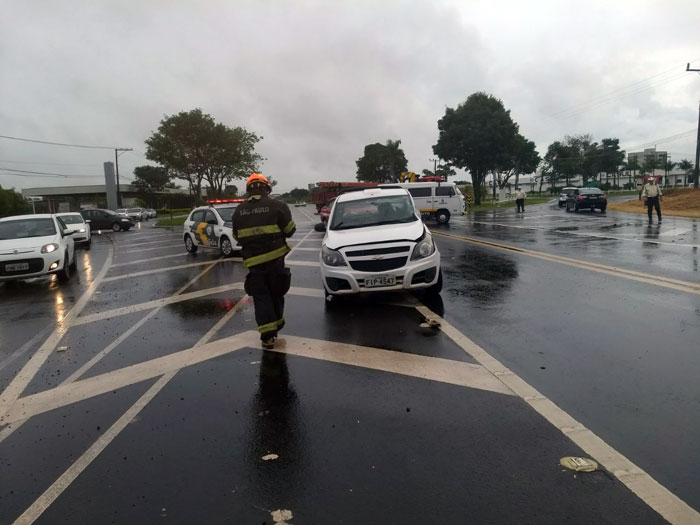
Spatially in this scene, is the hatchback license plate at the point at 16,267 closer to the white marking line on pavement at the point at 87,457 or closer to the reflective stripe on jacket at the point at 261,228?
the reflective stripe on jacket at the point at 261,228

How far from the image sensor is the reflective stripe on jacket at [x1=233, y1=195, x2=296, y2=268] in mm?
5883

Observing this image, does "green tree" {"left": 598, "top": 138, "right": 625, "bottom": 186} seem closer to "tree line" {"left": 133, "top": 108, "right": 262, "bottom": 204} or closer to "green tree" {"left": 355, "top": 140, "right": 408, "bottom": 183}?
"green tree" {"left": 355, "top": 140, "right": 408, "bottom": 183}

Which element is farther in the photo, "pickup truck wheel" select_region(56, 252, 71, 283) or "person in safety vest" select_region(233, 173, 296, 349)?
"pickup truck wheel" select_region(56, 252, 71, 283)

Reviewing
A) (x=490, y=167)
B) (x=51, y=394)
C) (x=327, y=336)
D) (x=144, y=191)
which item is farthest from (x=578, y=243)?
(x=144, y=191)

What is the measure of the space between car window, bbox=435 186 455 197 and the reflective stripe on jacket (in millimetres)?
23493

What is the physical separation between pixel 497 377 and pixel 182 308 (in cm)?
551

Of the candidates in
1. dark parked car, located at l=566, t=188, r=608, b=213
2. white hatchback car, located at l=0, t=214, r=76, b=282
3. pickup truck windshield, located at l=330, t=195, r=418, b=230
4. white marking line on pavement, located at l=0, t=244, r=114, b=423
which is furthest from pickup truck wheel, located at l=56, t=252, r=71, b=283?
dark parked car, located at l=566, t=188, r=608, b=213

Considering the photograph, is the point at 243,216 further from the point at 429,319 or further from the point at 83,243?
the point at 83,243

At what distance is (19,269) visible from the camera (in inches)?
427

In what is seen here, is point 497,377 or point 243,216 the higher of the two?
point 243,216

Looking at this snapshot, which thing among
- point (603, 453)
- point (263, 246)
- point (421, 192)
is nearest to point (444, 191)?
point (421, 192)

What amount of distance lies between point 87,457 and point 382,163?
348 ft

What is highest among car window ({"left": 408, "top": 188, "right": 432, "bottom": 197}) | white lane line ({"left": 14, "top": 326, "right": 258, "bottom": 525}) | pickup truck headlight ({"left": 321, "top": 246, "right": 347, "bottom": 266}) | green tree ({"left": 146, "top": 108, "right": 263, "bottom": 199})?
green tree ({"left": 146, "top": 108, "right": 263, "bottom": 199})

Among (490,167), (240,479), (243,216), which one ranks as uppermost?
(490,167)
